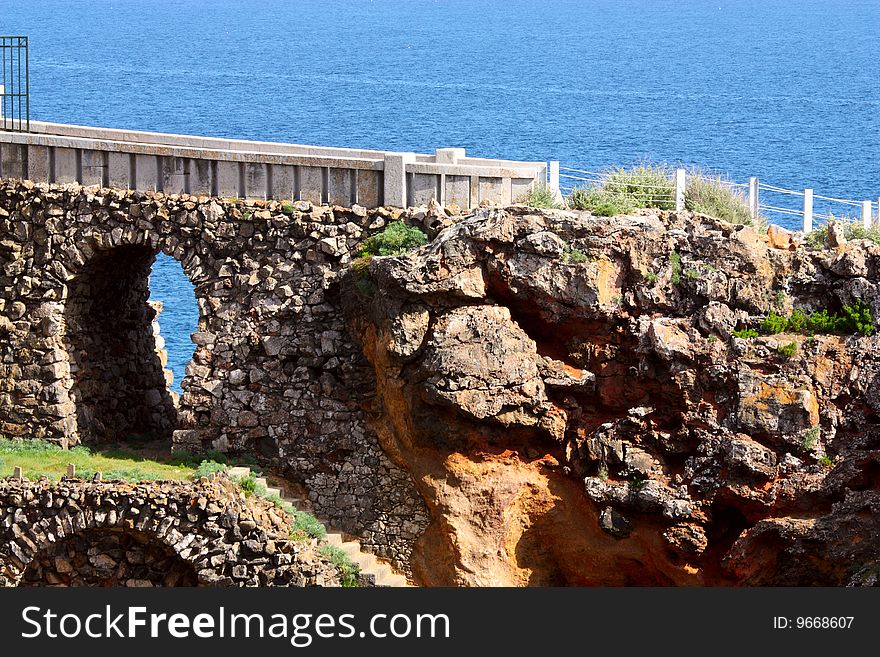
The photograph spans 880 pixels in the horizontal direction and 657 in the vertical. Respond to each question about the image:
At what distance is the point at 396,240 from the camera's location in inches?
1348

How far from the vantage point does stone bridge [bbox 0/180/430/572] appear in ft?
115

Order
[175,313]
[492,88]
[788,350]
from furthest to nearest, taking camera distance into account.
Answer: [492,88] < [175,313] < [788,350]

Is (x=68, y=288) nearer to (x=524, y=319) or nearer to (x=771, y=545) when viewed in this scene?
(x=524, y=319)

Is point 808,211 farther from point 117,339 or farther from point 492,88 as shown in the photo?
point 492,88

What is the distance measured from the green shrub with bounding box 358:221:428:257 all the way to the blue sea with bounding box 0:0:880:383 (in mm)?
35084

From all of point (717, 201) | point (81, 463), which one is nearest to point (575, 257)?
point (717, 201)

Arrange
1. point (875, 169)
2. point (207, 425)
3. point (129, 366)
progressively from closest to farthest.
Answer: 1. point (207, 425)
2. point (129, 366)
3. point (875, 169)

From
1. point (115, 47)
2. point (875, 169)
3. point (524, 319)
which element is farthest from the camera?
point (115, 47)

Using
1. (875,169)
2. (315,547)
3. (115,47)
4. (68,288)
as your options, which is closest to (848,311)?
(315,547)

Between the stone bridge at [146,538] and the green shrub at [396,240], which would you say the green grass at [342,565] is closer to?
the stone bridge at [146,538]

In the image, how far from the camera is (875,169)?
88.6m

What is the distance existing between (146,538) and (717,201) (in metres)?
13.6

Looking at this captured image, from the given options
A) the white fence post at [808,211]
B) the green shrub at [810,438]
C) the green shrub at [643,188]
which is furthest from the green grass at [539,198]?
the green shrub at [810,438]

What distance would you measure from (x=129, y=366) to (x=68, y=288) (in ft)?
11.2
